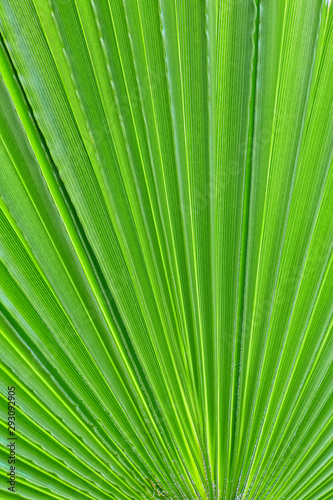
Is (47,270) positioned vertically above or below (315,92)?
below

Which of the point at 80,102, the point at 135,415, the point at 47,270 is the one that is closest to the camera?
the point at 80,102

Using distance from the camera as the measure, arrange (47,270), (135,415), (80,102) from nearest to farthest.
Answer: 1. (80,102)
2. (47,270)
3. (135,415)

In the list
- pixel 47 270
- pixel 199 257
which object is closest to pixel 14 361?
pixel 47 270

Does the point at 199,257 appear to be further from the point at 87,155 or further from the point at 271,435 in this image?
the point at 271,435

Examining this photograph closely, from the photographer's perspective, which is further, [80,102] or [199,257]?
[199,257]

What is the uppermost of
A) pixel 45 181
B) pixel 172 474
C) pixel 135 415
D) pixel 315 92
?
pixel 315 92

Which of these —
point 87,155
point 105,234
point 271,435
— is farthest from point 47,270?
point 271,435

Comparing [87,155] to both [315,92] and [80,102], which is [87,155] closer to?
[80,102]
